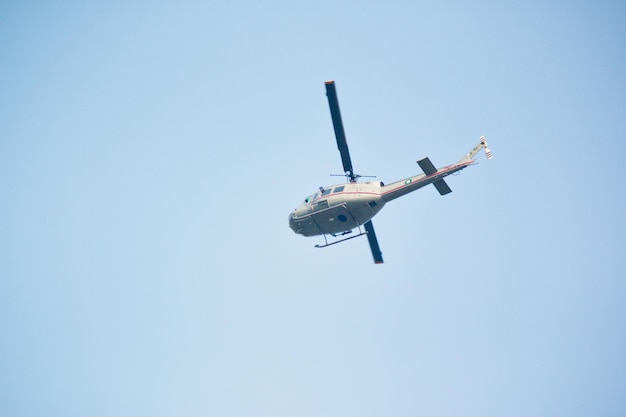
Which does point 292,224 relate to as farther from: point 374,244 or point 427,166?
point 427,166

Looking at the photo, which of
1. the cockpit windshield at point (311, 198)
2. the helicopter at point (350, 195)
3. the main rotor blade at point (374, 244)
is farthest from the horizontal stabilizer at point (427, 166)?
the cockpit windshield at point (311, 198)

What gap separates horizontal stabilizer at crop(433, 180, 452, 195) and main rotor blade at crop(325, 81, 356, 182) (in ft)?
10.6

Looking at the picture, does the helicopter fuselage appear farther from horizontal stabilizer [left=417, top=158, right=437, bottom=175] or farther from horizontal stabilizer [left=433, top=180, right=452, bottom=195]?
horizontal stabilizer [left=433, top=180, right=452, bottom=195]

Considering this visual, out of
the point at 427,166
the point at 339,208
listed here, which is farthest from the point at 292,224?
the point at 427,166

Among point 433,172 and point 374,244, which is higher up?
point 433,172

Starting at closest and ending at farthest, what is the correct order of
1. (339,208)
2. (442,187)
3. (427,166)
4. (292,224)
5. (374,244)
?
(427,166), (442,187), (339,208), (292,224), (374,244)

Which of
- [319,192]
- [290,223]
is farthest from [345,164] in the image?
[290,223]

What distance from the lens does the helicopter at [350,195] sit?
21188 mm

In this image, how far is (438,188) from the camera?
72.0 ft

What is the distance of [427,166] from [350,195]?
122 inches

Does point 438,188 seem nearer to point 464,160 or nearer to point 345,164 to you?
point 464,160

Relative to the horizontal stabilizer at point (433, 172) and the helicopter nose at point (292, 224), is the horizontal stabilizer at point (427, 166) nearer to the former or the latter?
the horizontal stabilizer at point (433, 172)

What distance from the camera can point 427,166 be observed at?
69.5ft

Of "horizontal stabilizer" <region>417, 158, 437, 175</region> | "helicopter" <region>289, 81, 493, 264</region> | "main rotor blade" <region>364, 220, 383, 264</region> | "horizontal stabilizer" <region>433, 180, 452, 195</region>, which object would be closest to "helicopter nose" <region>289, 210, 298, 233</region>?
"helicopter" <region>289, 81, 493, 264</region>
